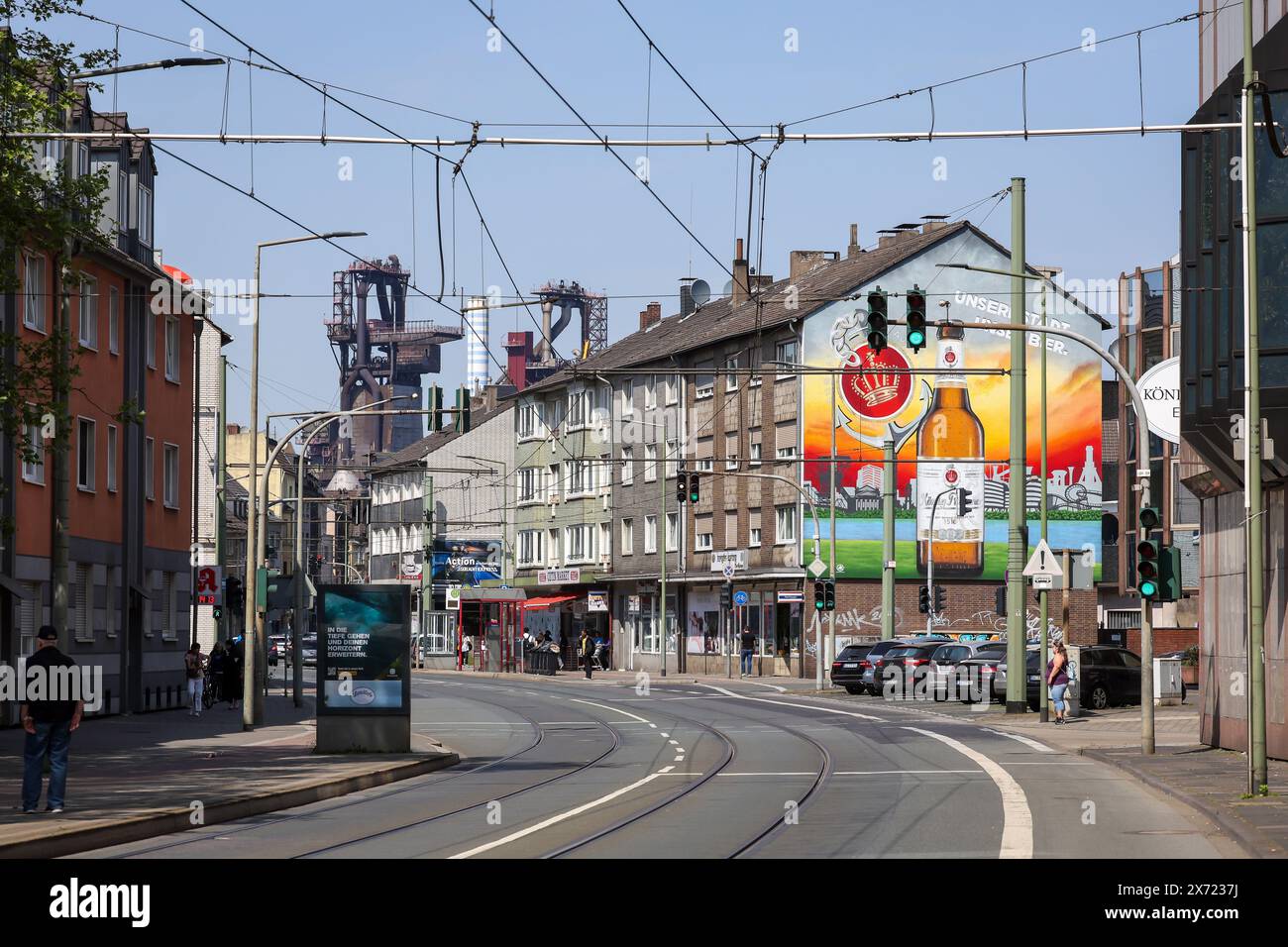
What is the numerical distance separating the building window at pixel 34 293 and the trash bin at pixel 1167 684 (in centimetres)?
2712


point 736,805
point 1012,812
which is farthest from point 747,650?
point 1012,812

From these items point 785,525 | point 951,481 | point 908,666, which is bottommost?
point 908,666

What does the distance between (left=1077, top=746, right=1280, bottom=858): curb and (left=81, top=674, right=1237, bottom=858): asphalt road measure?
6.4 inches

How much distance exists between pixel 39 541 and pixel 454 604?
184 ft

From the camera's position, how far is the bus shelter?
276 ft

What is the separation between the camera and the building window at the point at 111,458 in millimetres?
40156

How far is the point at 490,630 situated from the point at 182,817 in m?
68.9

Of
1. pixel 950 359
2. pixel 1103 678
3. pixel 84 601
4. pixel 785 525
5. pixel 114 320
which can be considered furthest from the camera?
pixel 785 525

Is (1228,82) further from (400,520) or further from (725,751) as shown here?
(400,520)

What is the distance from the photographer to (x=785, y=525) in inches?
2790

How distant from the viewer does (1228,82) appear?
2448cm

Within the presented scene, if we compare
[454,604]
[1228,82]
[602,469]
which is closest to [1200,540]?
[1228,82]

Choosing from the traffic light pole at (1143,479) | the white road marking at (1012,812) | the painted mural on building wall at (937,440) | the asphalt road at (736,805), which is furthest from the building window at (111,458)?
the painted mural on building wall at (937,440)

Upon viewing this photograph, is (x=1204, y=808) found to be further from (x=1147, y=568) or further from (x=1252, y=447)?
(x=1147, y=568)
